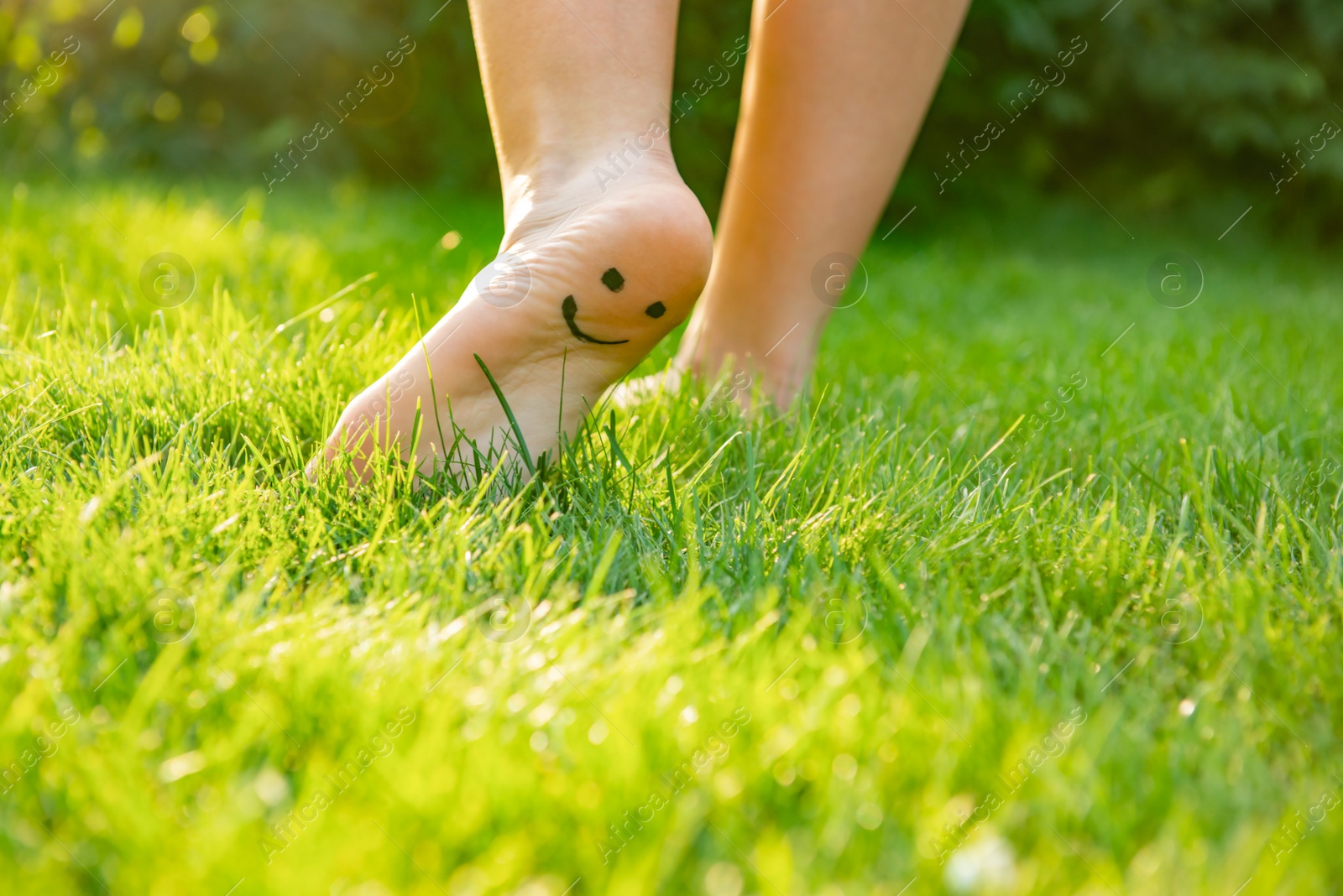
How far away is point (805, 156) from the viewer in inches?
56.6

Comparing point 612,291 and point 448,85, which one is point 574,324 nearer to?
point 612,291

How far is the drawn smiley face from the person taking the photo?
104 cm

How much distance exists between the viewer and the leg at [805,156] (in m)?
1.38

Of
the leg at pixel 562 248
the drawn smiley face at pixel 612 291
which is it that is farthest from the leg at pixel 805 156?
the drawn smiley face at pixel 612 291

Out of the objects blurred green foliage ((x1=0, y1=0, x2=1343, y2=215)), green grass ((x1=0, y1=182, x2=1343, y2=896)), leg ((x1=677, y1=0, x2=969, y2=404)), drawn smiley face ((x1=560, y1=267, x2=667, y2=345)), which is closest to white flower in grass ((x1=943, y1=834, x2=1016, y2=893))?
green grass ((x1=0, y1=182, x2=1343, y2=896))

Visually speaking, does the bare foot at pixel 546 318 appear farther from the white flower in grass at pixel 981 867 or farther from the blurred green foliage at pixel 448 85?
the blurred green foliage at pixel 448 85

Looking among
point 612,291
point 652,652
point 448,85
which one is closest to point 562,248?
point 612,291

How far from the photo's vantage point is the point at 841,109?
1409 millimetres

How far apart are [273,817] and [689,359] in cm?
113

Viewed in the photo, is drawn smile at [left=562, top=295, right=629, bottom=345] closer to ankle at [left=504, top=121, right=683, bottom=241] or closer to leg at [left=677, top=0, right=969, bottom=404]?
ankle at [left=504, top=121, right=683, bottom=241]

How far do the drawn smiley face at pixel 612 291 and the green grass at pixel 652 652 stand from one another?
0.11m

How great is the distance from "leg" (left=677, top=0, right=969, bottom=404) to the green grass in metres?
0.22

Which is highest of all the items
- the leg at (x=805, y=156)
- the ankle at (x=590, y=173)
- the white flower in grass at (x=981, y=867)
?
the ankle at (x=590, y=173)

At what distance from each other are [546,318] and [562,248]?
74 millimetres
